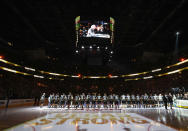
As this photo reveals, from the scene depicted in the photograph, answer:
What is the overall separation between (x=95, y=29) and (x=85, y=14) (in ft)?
4.25

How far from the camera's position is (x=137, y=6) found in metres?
7.42

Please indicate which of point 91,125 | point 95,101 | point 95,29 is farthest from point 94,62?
point 91,125

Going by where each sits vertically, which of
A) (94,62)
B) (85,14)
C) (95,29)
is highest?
(85,14)

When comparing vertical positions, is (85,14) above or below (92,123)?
above

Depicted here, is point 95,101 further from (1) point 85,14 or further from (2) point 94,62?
(1) point 85,14

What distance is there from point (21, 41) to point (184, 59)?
50.8ft

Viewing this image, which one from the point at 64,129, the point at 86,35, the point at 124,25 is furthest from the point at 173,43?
the point at 64,129

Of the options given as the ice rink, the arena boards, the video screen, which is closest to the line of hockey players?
the ice rink

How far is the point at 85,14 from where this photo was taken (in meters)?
8.08

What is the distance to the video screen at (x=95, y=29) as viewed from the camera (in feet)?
25.8

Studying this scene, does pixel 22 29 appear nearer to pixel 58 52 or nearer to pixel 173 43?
pixel 58 52

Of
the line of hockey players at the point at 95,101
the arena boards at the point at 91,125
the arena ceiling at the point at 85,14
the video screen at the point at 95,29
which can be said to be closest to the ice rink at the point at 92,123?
the arena boards at the point at 91,125

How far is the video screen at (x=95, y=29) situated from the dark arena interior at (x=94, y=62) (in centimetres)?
7

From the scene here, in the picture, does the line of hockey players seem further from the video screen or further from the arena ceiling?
the video screen
